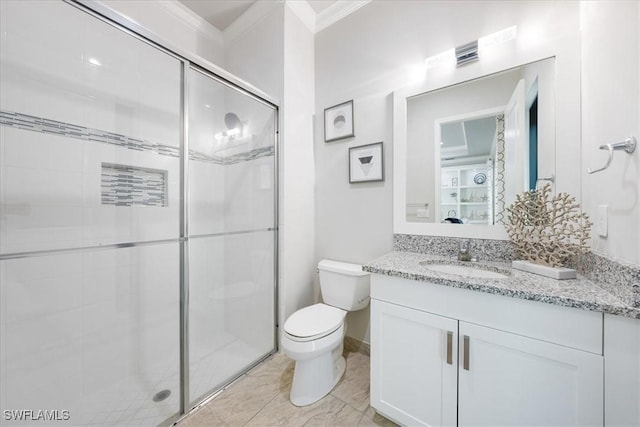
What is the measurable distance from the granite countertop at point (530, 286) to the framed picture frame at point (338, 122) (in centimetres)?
108

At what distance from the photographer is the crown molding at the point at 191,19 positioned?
1.85m

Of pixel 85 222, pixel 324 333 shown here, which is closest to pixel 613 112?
pixel 324 333

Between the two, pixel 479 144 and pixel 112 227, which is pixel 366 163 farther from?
pixel 112 227

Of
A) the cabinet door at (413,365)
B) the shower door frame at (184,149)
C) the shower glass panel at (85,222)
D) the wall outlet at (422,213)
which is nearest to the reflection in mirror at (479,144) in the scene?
the wall outlet at (422,213)

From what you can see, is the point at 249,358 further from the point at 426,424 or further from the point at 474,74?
the point at 474,74

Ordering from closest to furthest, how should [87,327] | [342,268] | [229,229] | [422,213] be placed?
1. [87,327]
2. [422,213]
3. [342,268]
4. [229,229]

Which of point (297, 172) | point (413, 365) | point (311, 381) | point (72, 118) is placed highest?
point (72, 118)

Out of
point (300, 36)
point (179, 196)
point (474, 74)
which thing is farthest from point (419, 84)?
point (179, 196)

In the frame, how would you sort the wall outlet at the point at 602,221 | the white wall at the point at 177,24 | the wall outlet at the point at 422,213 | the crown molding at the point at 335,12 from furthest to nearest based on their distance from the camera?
the crown molding at the point at 335,12 → the white wall at the point at 177,24 → the wall outlet at the point at 422,213 → the wall outlet at the point at 602,221

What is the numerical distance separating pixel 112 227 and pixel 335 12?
7.19 feet

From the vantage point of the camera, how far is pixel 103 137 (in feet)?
4.35

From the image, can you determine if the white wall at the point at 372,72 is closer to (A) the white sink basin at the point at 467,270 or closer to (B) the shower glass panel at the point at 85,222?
(A) the white sink basin at the point at 467,270

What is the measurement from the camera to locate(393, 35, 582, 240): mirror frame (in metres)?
1.13

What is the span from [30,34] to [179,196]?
94 cm
